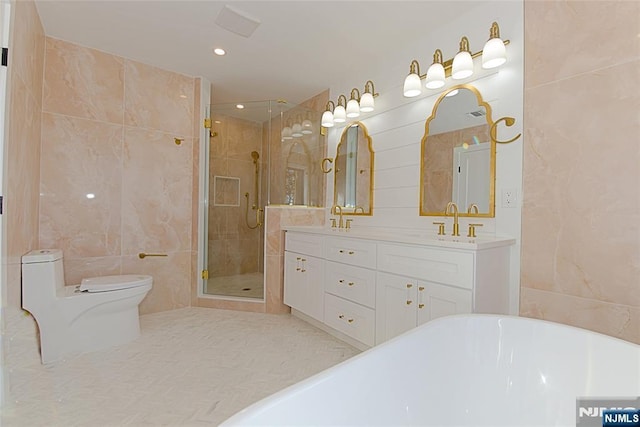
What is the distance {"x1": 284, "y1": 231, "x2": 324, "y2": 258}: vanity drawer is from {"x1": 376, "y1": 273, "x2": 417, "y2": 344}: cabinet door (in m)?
0.71

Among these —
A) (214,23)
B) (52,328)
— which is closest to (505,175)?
(214,23)

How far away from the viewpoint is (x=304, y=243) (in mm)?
2814

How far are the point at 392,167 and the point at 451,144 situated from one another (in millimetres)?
542

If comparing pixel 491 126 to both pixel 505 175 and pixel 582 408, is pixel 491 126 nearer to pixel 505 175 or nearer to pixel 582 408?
pixel 505 175

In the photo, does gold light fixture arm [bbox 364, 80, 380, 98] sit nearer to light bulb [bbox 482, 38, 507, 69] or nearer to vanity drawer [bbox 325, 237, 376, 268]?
light bulb [bbox 482, 38, 507, 69]

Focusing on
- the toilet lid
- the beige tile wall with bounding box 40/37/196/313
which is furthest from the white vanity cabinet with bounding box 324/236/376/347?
the beige tile wall with bounding box 40/37/196/313

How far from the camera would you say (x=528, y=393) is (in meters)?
1.14

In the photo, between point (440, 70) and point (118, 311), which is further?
point (118, 311)

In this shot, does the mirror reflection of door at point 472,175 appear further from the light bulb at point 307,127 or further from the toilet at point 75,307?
the toilet at point 75,307

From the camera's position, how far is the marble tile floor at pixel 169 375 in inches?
60.7

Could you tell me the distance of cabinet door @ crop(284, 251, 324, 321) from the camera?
2609mm


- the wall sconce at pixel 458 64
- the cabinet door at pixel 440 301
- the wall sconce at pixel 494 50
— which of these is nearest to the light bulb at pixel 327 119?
the wall sconce at pixel 458 64

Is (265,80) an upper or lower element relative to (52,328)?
upper

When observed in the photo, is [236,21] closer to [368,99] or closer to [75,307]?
[368,99]
